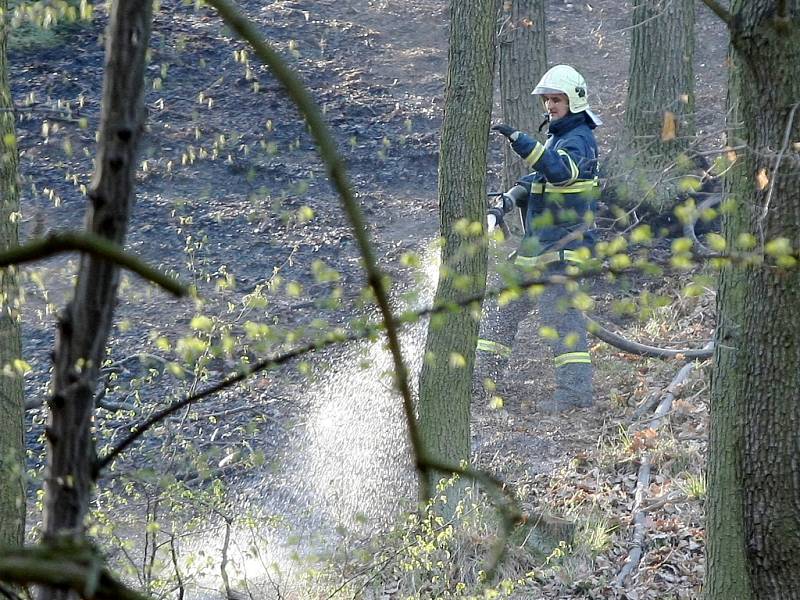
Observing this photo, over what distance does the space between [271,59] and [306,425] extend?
722 centimetres

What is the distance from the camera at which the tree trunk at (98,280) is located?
168 centimetres

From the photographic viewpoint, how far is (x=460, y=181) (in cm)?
680

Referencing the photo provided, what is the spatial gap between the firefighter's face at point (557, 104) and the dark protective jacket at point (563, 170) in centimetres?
6

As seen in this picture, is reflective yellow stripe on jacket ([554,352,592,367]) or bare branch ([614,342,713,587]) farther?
reflective yellow stripe on jacket ([554,352,592,367])

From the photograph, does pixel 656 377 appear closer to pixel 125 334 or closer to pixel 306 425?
pixel 306 425

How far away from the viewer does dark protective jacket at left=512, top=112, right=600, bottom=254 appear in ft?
24.3

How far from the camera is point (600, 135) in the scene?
527 inches

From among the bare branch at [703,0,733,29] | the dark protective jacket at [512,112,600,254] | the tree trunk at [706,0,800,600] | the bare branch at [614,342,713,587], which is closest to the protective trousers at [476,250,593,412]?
the dark protective jacket at [512,112,600,254]

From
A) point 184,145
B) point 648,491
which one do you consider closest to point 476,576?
point 648,491

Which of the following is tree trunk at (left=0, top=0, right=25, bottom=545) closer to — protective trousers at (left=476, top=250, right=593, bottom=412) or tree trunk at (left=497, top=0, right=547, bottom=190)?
protective trousers at (left=476, top=250, right=593, bottom=412)

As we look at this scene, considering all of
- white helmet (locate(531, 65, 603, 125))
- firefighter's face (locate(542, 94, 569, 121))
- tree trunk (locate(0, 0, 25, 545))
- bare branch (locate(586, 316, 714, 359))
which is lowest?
bare branch (locate(586, 316, 714, 359))

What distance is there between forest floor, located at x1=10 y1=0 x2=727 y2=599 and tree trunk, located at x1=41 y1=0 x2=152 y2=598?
1.18 m

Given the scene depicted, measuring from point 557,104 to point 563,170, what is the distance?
62 centimetres

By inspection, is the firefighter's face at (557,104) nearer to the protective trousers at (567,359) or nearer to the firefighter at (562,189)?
→ the firefighter at (562,189)
